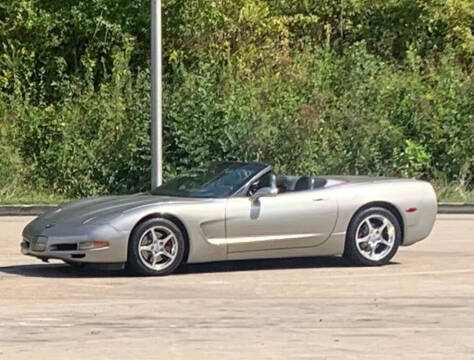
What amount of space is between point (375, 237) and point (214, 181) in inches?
74.5

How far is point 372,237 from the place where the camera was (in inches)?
497

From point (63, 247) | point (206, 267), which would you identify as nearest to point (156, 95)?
point (206, 267)

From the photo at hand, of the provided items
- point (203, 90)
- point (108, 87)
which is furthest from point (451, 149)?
point (108, 87)

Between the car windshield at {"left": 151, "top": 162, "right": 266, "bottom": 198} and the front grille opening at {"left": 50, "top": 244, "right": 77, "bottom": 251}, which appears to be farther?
the car windshield at {"left": 151, "top": 162, "right": 266, "bottom": 198}

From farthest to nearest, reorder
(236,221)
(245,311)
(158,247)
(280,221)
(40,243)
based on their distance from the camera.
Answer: (280,221) → (236,221) → (158,247) → (40,243) → (245,311)

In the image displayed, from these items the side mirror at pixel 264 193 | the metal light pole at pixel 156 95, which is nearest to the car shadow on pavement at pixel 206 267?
the side mirror at pixel 264 193

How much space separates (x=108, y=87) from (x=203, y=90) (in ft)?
8.99

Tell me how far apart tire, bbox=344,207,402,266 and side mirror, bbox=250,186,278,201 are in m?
0.99

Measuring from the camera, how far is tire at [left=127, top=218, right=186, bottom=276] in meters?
11.6

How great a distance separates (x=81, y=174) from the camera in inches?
966

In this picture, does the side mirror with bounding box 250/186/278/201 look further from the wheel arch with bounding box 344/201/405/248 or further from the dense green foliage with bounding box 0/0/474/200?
the dense green foliage with bounding box 0/0/474/200

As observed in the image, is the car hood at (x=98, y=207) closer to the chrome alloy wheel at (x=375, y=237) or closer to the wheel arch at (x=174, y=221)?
the wheel arch at (x=174, y=221)

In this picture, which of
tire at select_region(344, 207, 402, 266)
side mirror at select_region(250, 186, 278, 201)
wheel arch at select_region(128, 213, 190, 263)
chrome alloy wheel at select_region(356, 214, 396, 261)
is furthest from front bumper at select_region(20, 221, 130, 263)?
chrome alloy wheel at select_region(356, 214, 396, 261)

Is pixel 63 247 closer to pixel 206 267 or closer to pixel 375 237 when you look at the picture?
pixel 206 267
